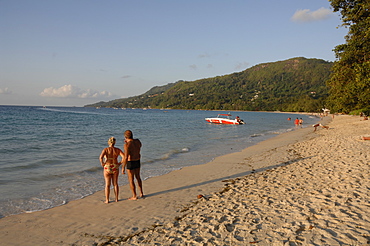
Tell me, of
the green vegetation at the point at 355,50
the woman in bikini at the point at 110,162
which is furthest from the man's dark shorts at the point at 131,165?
the green vegetation at the point at 355,50

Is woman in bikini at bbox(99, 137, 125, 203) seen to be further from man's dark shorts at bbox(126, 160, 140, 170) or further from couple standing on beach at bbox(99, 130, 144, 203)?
man's dark shorts at bbox(126, 160, 140, 170)

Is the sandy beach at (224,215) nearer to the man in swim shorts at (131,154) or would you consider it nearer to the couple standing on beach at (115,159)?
the couple standing on beach at (115,159)

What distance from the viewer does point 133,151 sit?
23.1 ft

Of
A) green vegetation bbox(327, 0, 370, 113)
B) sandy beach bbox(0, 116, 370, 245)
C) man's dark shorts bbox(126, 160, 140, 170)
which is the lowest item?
sandy beach bbox(0, 116, 370, 245)

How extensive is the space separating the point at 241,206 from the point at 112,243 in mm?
3041

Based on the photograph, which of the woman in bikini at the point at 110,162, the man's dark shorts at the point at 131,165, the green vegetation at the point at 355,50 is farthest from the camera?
the green vegetation at the point at 355,50

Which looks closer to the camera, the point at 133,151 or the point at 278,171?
the point at 133,151

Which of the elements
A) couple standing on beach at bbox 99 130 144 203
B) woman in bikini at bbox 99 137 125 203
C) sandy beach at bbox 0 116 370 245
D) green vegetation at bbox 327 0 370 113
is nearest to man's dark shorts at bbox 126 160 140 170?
couple standing on beach at bbox 99 130 144 203

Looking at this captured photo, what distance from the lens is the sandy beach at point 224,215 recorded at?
14.7ft

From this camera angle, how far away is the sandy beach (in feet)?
14.7

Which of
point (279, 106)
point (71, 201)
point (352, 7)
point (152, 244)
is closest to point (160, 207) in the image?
point (152, 244)

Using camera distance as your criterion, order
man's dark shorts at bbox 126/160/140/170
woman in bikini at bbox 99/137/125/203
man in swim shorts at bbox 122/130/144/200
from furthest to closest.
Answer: man's dark shorts at bbox 126/160/140/170
man in swim shorts at bbox 122/130/144/200
woman in bikini at bbox 99/137/125/203

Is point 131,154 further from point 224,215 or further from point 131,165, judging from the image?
point 224,215

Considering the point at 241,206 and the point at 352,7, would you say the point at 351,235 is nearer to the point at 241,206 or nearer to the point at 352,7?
the point at 241,206
